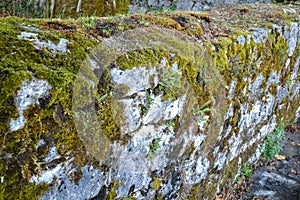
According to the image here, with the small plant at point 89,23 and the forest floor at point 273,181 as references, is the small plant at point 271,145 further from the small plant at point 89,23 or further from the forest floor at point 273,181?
the small plant at point 89,23

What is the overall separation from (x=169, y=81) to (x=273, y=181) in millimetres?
3155

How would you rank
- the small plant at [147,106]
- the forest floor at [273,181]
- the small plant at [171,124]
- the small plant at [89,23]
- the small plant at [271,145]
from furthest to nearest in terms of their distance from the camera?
the small plant at [271,145] → the forest floor at [273,181] → the small plant at [171,124] → the small plant at [89,23] → the small plant at [147,106]

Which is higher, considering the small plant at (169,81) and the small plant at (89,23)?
the small plant at (89,23)

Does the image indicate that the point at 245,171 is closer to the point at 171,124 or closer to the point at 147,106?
the point at 171,124

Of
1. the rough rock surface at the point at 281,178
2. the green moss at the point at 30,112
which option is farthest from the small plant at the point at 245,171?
the green moss at the point at 30,112

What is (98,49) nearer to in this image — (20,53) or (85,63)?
(85,63)

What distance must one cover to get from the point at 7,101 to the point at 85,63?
559 millimetres

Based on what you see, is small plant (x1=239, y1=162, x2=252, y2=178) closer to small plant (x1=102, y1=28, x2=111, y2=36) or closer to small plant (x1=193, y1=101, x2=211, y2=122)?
small plant (x1=193, y1=101, x2=211, y2=122)

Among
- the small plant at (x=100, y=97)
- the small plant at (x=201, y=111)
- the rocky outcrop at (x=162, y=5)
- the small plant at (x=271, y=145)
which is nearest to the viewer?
the small plant at (x=100, y=97)

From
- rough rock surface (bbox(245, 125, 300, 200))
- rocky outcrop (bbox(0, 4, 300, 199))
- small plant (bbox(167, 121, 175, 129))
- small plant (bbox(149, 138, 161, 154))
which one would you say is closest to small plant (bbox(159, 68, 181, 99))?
rocky outcrop (bbox(0, 4, 300, 199))

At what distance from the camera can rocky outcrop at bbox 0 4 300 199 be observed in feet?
4.75

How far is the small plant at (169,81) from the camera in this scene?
7.26 feet

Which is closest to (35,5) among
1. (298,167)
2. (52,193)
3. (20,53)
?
(20,53)

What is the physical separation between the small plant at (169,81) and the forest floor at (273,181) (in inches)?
82.0
